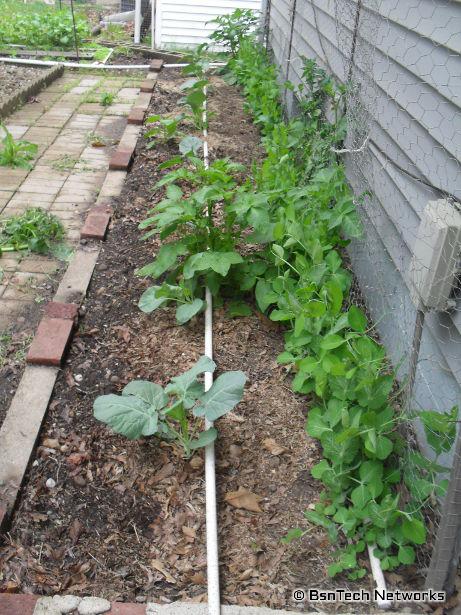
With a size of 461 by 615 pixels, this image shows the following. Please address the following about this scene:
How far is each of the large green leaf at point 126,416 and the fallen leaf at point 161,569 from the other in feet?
1.45

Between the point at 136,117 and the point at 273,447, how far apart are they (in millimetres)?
4588

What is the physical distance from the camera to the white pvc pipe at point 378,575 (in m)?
1.95

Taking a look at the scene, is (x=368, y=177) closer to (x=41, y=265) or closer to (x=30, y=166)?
(x=41, y=265)

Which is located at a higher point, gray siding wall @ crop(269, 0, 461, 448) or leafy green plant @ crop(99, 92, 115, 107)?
→ gray siding wall @ crop(269, 0, 461, 448)

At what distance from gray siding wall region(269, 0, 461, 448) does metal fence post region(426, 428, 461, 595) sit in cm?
35

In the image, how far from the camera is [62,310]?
3211 mm

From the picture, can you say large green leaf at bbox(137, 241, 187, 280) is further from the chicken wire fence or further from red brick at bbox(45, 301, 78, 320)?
the chicken wire fence

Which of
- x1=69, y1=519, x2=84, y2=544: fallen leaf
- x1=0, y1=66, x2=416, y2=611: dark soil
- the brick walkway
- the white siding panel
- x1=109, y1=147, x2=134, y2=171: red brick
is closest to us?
x1=0, y1=66, x2=416, y2=611: dark soil

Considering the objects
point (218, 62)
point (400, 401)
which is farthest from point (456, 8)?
point (218, 62)

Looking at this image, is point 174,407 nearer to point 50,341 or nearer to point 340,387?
point 340,387

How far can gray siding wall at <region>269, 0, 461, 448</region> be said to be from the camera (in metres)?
2.17

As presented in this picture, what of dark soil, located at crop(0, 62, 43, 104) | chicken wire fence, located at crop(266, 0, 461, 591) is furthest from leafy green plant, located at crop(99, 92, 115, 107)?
chicken wire fence, located at crop(266, 0, 461, 591)

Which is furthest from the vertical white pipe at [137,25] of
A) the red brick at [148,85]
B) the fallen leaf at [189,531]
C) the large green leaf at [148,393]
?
the fallen leaf at [189,531]

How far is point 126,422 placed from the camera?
2.33m
